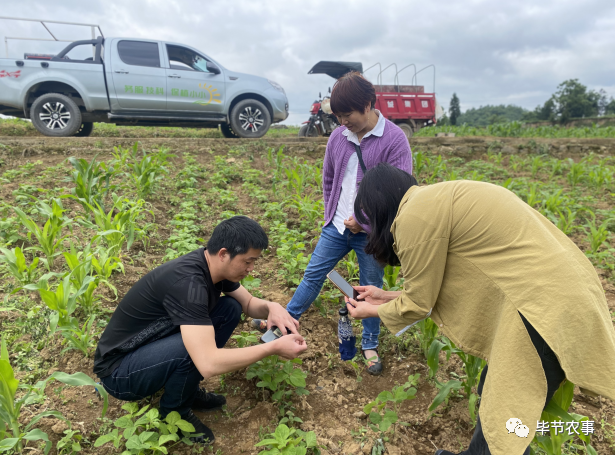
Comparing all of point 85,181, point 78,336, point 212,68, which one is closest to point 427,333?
point 78,336

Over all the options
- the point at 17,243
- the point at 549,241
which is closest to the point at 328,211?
the point at 549,241

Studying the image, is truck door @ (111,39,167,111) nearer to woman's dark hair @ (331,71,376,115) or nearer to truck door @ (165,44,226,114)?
truck door @ (165,44,226,114)

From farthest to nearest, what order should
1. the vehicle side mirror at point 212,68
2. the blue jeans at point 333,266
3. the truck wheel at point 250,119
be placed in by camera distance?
1. the truck wheel at point 250,119
2. the vehicle side mirror at point 212,68
3. the blue jeans at point 333,266

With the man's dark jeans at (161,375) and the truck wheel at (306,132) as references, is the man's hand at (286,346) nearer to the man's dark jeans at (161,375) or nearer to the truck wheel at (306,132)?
the man's dark jeans at (161,375)

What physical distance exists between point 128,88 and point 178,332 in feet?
21.1

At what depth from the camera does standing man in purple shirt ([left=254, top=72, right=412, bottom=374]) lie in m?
2.09

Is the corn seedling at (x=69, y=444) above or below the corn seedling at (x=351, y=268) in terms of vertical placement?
below

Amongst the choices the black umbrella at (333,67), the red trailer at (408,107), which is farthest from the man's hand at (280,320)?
the black umbrella at (333,67)

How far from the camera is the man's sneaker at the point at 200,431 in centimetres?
181

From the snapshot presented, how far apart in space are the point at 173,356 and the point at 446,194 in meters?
1.33

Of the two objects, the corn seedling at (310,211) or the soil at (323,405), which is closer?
the soil at (323,405)

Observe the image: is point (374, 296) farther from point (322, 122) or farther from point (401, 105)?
point (401, 105)

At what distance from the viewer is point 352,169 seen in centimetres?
226

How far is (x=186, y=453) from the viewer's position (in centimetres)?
178
